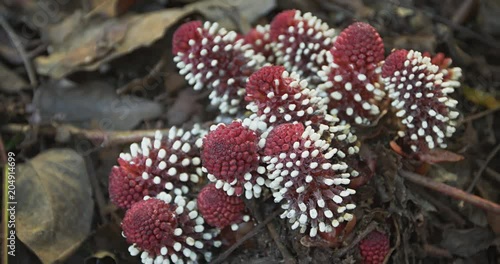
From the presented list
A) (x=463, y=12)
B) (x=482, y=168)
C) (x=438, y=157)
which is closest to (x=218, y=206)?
(x=438, y=157)

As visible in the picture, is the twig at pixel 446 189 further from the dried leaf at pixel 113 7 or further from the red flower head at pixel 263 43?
the dried leaf at pixel 113 7

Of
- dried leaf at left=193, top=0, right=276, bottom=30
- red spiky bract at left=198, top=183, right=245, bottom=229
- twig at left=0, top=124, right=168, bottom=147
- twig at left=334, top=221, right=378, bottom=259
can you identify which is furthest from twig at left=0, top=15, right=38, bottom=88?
twig at left=334, top=221, right=378, bottom=259

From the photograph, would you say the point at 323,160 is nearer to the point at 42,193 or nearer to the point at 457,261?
the point at 457,261

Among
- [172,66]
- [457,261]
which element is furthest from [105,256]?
[457,261]

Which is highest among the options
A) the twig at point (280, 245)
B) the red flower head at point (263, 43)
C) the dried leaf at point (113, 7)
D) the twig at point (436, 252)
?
the red flower head at point (263, 43)

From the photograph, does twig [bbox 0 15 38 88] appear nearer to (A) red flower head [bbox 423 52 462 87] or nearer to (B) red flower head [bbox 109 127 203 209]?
(B) red flower head [bbox 109 127 203 209]

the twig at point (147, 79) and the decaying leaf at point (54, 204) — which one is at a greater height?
the twig at point (147, 79)

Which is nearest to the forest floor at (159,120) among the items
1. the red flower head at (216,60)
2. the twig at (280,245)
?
the twig at (280,245)

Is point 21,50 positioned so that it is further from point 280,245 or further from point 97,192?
point 280,245
